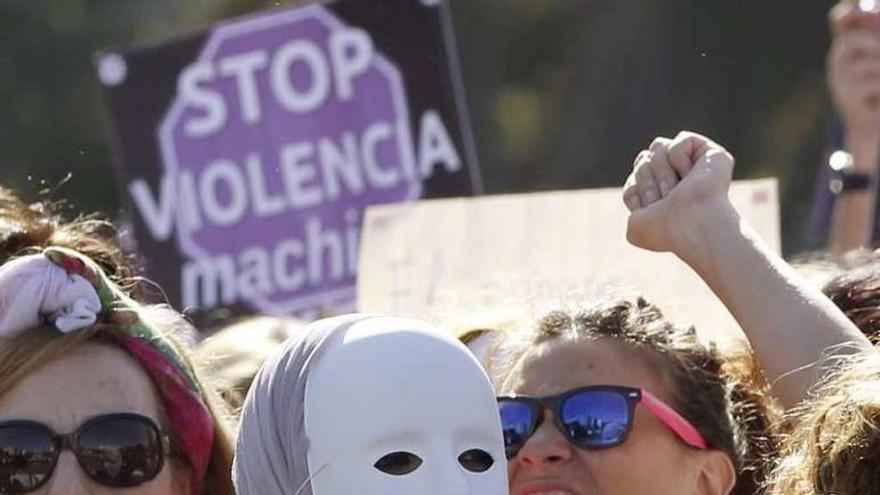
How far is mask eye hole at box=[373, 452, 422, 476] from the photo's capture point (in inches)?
92.0

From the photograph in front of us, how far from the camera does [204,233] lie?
15.9 ft

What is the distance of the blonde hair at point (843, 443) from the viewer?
7.84ft

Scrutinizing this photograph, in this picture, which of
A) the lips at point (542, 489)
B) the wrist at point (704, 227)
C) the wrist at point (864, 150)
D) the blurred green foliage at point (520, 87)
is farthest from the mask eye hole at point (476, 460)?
the blurred green foliage at point (520, 87)

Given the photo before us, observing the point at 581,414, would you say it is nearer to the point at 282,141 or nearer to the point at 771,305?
the point at 771,305

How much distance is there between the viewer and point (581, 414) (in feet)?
9.87

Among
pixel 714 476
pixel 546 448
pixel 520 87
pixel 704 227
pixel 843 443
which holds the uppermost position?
pixel 704 227

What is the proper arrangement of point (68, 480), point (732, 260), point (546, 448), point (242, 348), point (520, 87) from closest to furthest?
point (68, 480)
point (546, 448)
point (732, 260)
point (242, 348)
point (520, 87)

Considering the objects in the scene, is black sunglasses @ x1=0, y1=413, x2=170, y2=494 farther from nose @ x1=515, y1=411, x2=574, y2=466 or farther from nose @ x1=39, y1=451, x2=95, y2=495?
nose @ x1=515, y1=411, x2=574, y2=466

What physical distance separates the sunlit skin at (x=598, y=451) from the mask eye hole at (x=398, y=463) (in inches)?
25.2

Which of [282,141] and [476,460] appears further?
[282,141]

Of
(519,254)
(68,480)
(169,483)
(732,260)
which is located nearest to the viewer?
(68,480)

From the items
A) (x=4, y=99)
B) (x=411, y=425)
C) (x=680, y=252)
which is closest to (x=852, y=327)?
(x=680, y=252)

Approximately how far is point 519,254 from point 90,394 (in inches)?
55.2

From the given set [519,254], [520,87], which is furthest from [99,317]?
[520,87]
